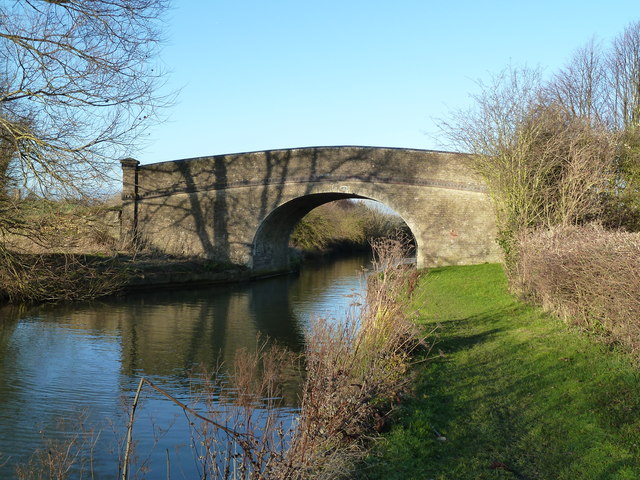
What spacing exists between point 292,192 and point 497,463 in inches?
676

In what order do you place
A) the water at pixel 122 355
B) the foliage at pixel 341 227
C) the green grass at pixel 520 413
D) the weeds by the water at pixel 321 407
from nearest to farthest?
the weeds by the water at pixel 321 407 < the green grass at pixel 520 413 < the water at pixel 122 355 < the foliage at pixel 341 227

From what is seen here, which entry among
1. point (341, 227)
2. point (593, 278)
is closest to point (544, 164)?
point (593, 278)

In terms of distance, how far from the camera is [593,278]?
6363mm

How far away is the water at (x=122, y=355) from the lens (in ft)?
18.5

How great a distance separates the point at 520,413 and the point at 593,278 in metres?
1.93

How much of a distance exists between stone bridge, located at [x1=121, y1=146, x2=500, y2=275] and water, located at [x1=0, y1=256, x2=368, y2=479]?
458 cm

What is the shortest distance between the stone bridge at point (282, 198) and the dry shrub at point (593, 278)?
10364 mm

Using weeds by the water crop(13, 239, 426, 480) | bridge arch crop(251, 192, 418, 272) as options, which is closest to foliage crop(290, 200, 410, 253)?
bridge arch crop(251, 192, 418, 272)

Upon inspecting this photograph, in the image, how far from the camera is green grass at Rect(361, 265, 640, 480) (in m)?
4.13

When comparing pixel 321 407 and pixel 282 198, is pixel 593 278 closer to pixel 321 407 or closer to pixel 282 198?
pixel 321 407

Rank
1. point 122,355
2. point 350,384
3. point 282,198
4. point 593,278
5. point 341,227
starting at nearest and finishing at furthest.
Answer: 1. point 350,384
2. point 593,278
3. point 122,355
4. point 282,198
5. point 341,227

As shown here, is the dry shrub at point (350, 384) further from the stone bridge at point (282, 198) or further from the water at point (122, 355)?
the stone bridge at point (282, 198)

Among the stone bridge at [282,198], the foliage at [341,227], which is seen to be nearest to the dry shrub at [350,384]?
the stone bridge at [282,198]

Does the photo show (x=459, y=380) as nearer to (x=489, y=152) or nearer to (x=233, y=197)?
(x=489, y=152)
